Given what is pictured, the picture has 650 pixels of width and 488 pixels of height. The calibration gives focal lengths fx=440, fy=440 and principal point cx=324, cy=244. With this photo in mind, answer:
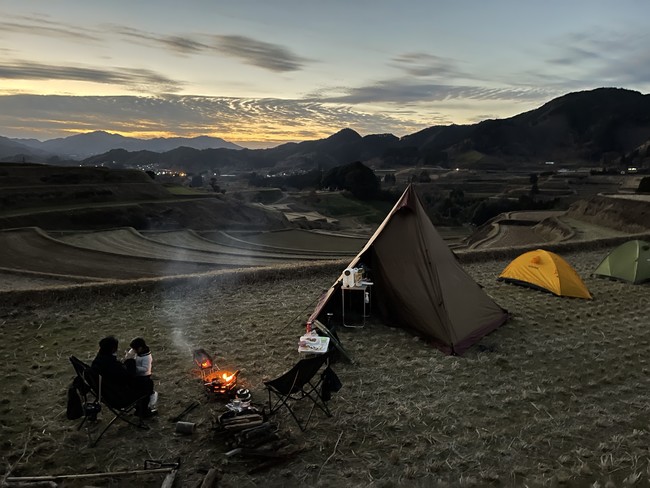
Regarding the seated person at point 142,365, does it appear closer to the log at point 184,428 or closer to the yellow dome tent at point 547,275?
the log at point 184,428

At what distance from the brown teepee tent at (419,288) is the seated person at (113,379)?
458cm

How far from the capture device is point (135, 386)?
6.70 metres

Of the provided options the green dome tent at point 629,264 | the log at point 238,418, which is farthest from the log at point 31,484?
the green dome tent at point 629,264

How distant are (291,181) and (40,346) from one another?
611 feet

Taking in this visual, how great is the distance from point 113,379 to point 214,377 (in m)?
1.84

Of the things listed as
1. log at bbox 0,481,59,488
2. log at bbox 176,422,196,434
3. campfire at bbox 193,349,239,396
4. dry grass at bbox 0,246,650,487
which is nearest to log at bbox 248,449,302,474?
dry grass at bbox 0,246,650,487

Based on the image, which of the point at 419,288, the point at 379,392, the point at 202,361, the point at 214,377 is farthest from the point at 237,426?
the point at 419,288

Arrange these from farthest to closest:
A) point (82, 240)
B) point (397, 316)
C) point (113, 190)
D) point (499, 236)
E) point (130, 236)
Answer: point (113, 190) < point (499, 236) < point (130, 236) < point (82, 240) < point (397, 316)

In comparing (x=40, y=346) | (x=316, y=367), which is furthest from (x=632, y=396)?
(x=40, y=346)

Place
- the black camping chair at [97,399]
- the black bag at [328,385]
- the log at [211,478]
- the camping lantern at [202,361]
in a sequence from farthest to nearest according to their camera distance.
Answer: the camping lantern at [202,361]
the black bag at [328,385]
the black camping chair at [97,399]
the log at [211,478]

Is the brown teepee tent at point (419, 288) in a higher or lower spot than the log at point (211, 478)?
higher

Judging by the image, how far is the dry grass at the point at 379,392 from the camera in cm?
582

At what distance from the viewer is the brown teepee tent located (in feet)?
32.7

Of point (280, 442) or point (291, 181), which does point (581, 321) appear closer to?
point (280, 442)
